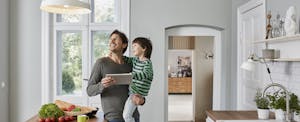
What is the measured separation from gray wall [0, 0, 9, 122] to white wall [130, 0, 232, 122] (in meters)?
2.05

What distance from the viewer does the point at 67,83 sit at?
203 inches

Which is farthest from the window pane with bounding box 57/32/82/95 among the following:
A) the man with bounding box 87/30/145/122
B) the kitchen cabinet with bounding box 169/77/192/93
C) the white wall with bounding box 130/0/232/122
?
the kitchen cabinet with bounding box 169/77/192/93

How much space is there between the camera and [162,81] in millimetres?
4953

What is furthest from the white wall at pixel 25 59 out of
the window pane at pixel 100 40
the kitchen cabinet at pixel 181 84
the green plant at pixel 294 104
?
the kitchen cabinet at pixel 181 84

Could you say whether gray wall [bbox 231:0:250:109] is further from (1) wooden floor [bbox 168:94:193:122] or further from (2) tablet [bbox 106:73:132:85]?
(2) tablet [bbox 106:73:132:85]

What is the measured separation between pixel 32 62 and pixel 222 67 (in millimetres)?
3179

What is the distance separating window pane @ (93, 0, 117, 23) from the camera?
201 inches

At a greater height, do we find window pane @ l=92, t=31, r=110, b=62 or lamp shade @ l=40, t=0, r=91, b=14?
lamp shade @ l=40, t=0, r=91, b=14

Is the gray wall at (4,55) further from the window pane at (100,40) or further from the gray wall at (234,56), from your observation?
the gray wall at (234,56)

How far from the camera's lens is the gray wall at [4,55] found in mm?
4742

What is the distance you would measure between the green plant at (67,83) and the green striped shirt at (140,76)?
111 inches

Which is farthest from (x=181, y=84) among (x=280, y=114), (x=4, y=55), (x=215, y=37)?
(x=280, y=114)

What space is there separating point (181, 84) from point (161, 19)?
6687 mm

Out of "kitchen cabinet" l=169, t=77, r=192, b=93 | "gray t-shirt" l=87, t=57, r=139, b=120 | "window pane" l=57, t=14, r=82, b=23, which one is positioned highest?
"window pane" l=57, t=14, r=82, b=23
